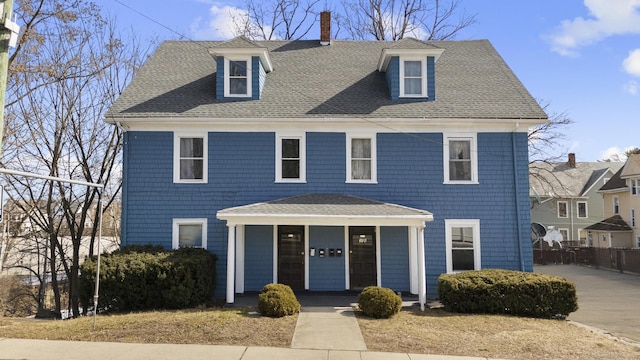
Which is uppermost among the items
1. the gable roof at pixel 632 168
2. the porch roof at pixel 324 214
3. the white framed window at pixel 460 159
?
the gable roof at pixel 632 168

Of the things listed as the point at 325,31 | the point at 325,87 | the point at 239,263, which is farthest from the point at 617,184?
the point at 239,263

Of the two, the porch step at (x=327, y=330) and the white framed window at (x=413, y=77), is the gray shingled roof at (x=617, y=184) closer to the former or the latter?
the white framed window at (x=413, y=77)

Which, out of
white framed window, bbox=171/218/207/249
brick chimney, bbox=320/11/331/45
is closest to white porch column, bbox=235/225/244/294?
white framed window, bbox=171/218/207/249

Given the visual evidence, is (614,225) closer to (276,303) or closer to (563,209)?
(563,209)

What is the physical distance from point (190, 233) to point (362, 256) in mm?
5679

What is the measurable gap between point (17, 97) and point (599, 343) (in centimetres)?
2192

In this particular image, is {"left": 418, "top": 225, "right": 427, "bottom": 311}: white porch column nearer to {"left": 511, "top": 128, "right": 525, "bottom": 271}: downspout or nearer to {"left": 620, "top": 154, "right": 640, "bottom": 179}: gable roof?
{"left": 511, "top": 128, "right": 525, "bottom": 271}: downspout

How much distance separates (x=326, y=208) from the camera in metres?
13.2

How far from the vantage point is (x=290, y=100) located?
49.8ft

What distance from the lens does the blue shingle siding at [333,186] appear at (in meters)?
14.3

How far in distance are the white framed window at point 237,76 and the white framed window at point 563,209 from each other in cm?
4017

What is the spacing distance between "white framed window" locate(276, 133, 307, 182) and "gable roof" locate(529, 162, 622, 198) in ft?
114

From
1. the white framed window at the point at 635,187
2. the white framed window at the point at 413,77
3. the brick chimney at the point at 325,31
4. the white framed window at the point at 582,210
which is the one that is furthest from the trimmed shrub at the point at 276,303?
the white framed window at the point at 582,210

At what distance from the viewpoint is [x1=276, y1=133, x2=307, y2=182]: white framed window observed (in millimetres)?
14539
